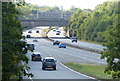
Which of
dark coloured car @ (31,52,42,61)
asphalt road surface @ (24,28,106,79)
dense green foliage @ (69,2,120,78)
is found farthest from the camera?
dense green foliage @ (69,2,120,78)

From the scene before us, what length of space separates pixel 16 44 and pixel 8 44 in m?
0.77

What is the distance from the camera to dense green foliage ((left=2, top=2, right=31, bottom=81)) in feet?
90.7

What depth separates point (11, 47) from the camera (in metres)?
28.0

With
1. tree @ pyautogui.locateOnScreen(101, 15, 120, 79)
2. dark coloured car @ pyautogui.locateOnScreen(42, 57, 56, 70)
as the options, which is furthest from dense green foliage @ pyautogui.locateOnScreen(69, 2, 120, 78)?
tree @ pyautogui.locateOnScreen(101, 15, 120, 79)

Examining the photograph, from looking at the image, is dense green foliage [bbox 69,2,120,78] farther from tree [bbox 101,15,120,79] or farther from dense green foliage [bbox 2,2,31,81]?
dense green foliage [bbox 2,2,31,81]

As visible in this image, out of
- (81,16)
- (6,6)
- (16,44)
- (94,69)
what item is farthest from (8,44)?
(81,16)

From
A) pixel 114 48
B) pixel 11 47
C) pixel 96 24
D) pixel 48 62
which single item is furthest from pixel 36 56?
pixel 96 24

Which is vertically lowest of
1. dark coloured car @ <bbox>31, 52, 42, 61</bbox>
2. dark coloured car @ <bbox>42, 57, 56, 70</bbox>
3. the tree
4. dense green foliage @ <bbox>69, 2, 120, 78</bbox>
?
dense green foliage @ <bbox>69, 2, 120, 78</bbox>

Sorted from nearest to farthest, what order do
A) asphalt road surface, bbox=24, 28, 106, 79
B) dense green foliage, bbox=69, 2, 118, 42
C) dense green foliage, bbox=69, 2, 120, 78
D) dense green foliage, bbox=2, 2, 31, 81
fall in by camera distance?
dense green foliage, bbox=2, 2, 31, 81, asphalt road surface, bbox=24, 28, 106, 79, dense green foliage, bbox=69, 2, 120, 78, dense green foliage, bbox=69, 2, 118, 42

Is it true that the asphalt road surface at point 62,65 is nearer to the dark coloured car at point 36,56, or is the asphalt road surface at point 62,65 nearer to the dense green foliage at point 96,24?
the dark coloured car at point 36,56

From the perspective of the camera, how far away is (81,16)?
180375 millimetres

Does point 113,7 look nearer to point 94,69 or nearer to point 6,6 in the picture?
point 94,69

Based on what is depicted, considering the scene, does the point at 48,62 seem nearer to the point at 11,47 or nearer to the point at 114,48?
the point at 114,48

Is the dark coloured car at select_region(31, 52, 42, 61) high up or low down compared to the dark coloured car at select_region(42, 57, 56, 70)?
down
